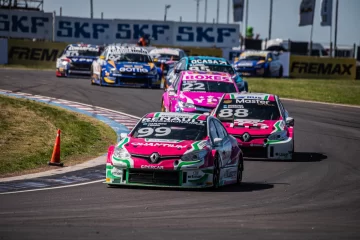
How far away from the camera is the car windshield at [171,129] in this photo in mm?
13961

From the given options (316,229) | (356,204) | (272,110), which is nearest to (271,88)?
(272,110)

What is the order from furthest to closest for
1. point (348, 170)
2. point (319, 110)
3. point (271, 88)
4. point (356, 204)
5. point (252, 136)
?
point (271, 88) < point (319, 110) < point (252, 136) < point (348, 170) < point (356, 204)

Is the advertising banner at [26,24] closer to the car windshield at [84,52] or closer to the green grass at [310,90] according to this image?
the green grass at [310,90]

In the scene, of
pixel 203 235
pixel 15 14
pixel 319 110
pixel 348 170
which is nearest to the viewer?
pixel 203 235

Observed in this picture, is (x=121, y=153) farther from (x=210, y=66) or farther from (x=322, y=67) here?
(x=322, y=67)

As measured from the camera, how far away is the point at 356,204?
1230 centimetres

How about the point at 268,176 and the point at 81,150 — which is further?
the point at 81,150

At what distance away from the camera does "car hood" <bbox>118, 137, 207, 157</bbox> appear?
43.4 ft

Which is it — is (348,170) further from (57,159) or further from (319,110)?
(319,110)

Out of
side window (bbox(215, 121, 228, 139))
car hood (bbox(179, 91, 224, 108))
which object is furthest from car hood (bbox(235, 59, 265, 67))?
side window (bbox(215, 121, 228, 139))

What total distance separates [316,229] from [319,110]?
67.4 ft

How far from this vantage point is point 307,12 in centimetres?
5772

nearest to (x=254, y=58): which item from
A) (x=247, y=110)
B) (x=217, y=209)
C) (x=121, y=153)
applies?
(x=247, y=110)

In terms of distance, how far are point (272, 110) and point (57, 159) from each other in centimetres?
504
